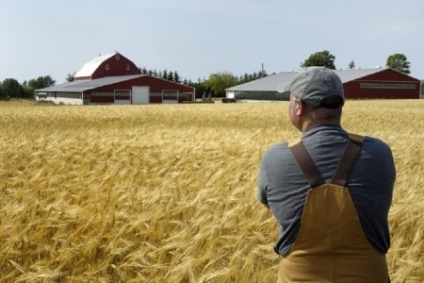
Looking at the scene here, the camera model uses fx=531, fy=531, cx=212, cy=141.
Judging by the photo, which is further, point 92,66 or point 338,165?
point 92,66

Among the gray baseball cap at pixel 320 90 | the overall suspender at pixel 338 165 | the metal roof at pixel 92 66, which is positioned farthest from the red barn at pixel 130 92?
the overall suspender at pixel 338 165

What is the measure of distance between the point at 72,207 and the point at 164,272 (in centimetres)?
125

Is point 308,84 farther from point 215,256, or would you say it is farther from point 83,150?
point 83,150

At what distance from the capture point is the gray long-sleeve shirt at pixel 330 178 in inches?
91.8

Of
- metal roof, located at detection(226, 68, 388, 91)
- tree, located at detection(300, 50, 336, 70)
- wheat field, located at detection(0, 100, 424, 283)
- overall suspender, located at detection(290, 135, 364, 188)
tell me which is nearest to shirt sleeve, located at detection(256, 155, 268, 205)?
overall suspender, located at detection(290, 135, 364, 188)

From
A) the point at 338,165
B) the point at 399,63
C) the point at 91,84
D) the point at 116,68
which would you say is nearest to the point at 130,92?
the point at 91,84

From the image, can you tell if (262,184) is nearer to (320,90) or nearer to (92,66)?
(320,90)

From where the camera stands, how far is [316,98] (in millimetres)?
2445

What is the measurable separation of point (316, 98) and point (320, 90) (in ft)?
0.13

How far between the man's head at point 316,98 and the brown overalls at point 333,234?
0.64ft

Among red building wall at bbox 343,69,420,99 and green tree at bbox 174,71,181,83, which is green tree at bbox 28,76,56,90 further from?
red building wall at bbox 343,69,420,99

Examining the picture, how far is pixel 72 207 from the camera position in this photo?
13.8 ft

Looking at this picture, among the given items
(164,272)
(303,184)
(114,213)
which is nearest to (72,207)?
(114,213)

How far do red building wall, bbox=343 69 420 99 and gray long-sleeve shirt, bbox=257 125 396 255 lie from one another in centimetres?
6998
